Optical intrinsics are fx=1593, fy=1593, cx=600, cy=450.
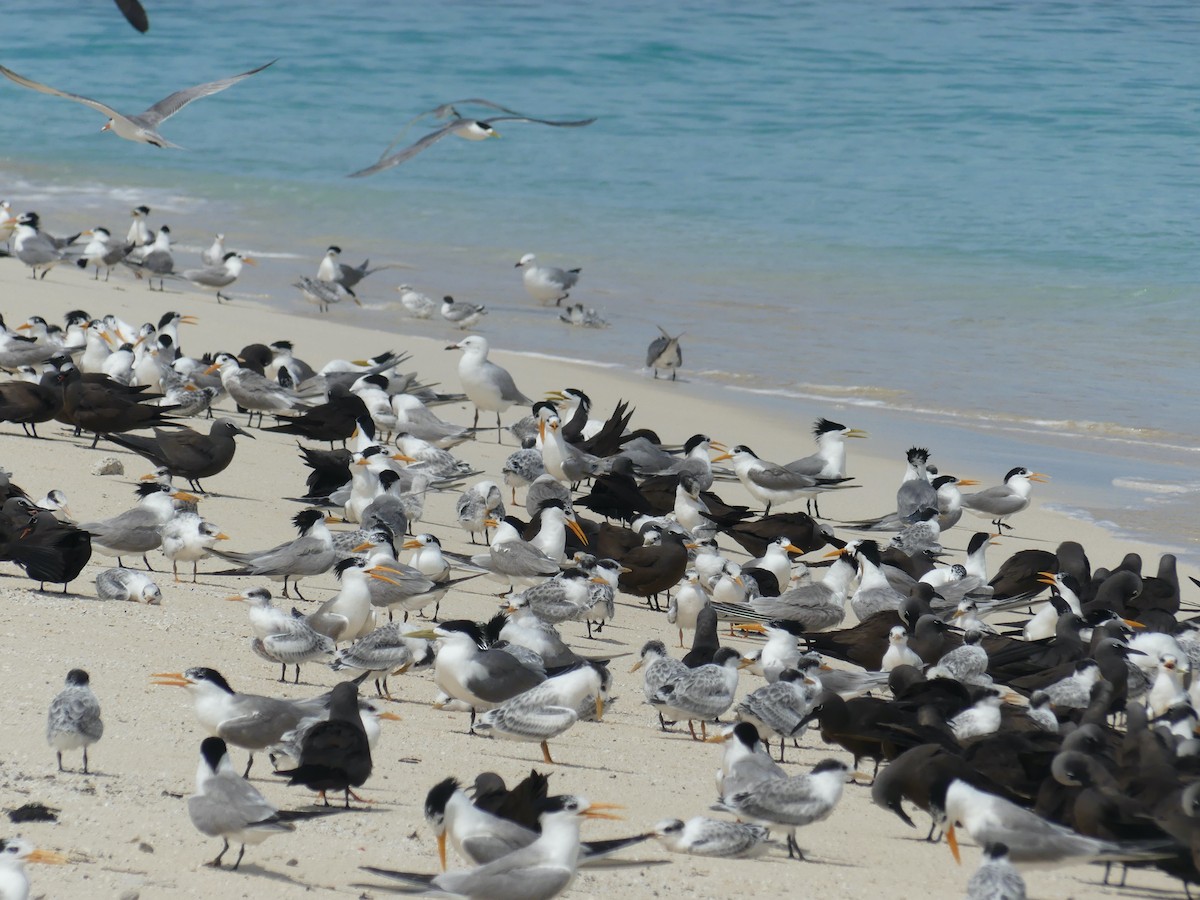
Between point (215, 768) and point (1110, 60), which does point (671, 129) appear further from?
point (215, 768)

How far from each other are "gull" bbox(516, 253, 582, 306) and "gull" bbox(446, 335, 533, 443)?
572cm

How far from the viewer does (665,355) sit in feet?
51.3

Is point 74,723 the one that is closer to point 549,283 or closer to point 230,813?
point 230,813

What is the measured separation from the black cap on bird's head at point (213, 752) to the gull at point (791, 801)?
1.81 metres

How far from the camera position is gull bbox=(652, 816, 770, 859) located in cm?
555

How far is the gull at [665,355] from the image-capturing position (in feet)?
51.0

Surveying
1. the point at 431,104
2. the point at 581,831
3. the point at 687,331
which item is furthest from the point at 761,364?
the point at 431,104

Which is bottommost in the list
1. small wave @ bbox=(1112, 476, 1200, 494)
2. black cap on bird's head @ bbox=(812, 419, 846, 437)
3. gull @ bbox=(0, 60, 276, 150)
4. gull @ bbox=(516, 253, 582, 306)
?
small wave @ bbox=(1112, 476, 1200, 494)

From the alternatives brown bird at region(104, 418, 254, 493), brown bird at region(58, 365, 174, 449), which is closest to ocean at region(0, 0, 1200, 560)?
brown bird at region(104, 418, 254, 493)

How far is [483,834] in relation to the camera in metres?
5.05

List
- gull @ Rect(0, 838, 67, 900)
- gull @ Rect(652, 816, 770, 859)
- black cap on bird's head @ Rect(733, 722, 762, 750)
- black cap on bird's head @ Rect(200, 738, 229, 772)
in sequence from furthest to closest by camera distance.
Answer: black cap on bird's head @ Rect(733, 722, 762, 750) → gull @ Rect(652, 816, 770, 859) → black cap on bird's head @ Rect(200, 738, 229, 772) → gull @ Rect(0, 838, 67, 900)

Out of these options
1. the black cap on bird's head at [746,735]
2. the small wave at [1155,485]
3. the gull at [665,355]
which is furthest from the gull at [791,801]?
the gull at [665,355]

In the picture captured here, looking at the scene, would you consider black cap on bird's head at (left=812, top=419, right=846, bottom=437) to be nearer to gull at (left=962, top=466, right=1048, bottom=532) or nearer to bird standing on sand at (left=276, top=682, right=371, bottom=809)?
gull at (left=962, top=466, right=1048, bottom=532)

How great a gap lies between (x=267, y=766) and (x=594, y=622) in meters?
3.25
